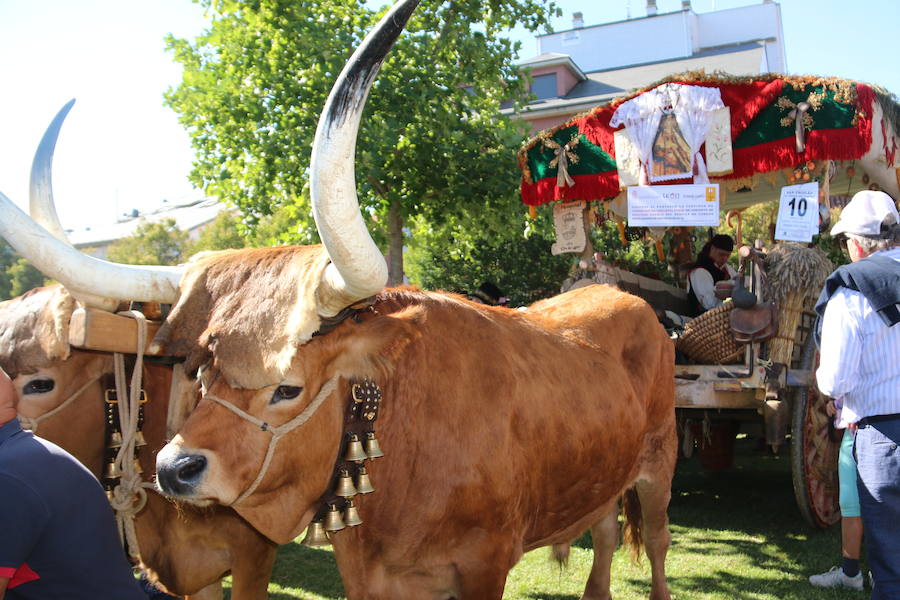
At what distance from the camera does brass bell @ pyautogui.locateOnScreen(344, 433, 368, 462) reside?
8.77 ft

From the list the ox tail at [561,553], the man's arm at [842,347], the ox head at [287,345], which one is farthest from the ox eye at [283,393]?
the ox tail at [561,553]

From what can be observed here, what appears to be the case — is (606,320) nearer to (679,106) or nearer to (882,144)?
(679,106)

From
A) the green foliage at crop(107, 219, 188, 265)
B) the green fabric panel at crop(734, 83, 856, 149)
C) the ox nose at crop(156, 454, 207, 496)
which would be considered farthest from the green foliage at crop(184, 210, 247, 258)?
the ox nose at crop(156, 454, 207, 496)

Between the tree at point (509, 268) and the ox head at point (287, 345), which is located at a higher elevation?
the ox head at point (287, 345)

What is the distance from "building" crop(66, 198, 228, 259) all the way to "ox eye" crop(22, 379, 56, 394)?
136ft

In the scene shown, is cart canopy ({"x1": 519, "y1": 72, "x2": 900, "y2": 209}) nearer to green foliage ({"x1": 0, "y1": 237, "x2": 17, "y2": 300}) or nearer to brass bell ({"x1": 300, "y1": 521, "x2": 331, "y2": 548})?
brass bell ({"x1": 300, "y1": 521, "x2": 331, "y2": 548})

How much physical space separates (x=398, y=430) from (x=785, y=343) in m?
3.77

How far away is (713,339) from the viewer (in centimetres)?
574

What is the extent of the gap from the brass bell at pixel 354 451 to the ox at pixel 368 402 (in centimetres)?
3

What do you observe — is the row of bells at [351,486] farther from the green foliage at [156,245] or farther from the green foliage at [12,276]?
the green foliage at [12,276]

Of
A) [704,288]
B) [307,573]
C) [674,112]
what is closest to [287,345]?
[307,573]

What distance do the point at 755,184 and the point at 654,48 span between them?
3370cm

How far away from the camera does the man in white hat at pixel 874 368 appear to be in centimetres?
306

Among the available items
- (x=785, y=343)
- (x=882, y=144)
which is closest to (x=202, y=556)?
(x=785, y=343)
